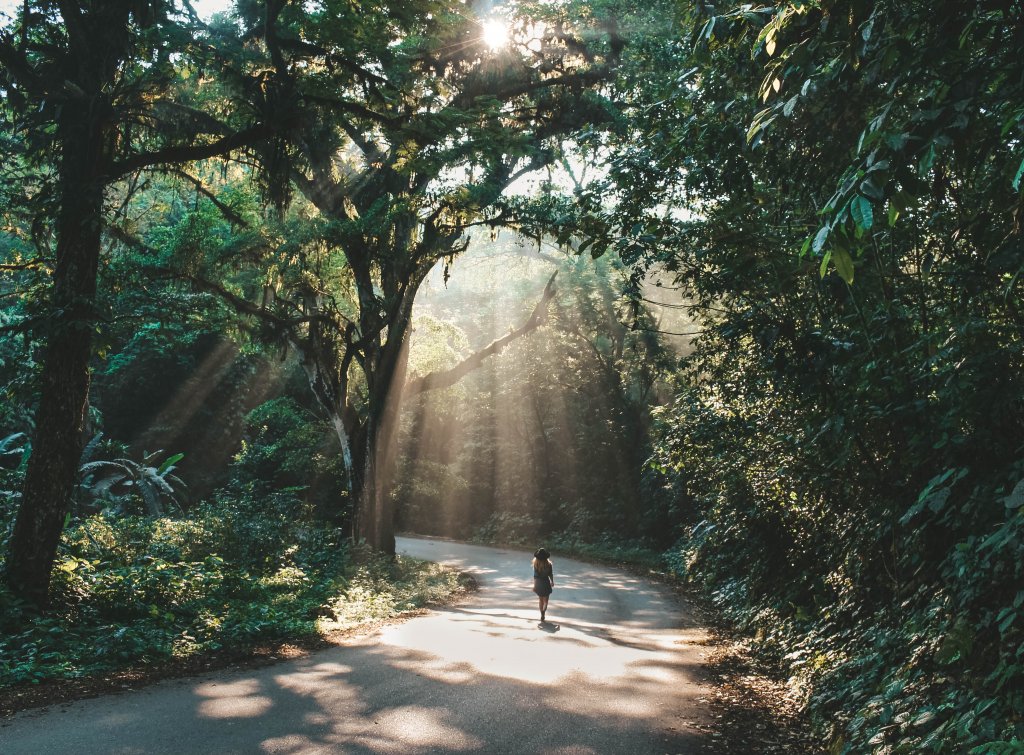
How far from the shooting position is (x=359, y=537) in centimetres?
1991

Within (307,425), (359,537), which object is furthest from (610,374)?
(359,537)

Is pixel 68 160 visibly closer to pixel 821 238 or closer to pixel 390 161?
pixel 390 161

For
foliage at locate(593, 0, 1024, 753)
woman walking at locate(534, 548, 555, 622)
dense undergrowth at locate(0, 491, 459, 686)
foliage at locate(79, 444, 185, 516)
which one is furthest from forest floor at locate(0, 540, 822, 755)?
foliage at locate(79, 444, 185, 516)

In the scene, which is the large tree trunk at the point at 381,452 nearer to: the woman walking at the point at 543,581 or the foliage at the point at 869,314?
the woman walking at the point at 543,581

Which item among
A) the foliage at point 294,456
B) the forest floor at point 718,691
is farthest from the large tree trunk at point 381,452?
the forest floor at point 718,691

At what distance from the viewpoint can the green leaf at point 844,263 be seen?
3059mm

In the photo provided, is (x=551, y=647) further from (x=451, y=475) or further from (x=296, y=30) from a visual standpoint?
(x=451, y=475)

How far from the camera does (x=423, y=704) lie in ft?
25.5

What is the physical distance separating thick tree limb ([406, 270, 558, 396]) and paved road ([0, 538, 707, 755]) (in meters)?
9.35

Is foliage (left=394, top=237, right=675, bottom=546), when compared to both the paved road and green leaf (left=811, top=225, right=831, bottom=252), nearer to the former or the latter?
the paved road

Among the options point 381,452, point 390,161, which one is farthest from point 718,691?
point 381,452

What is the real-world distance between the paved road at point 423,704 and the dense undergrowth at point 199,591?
3.61 feet

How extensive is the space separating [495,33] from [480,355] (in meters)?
8.29

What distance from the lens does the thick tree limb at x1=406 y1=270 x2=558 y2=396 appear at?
20.9 metres
